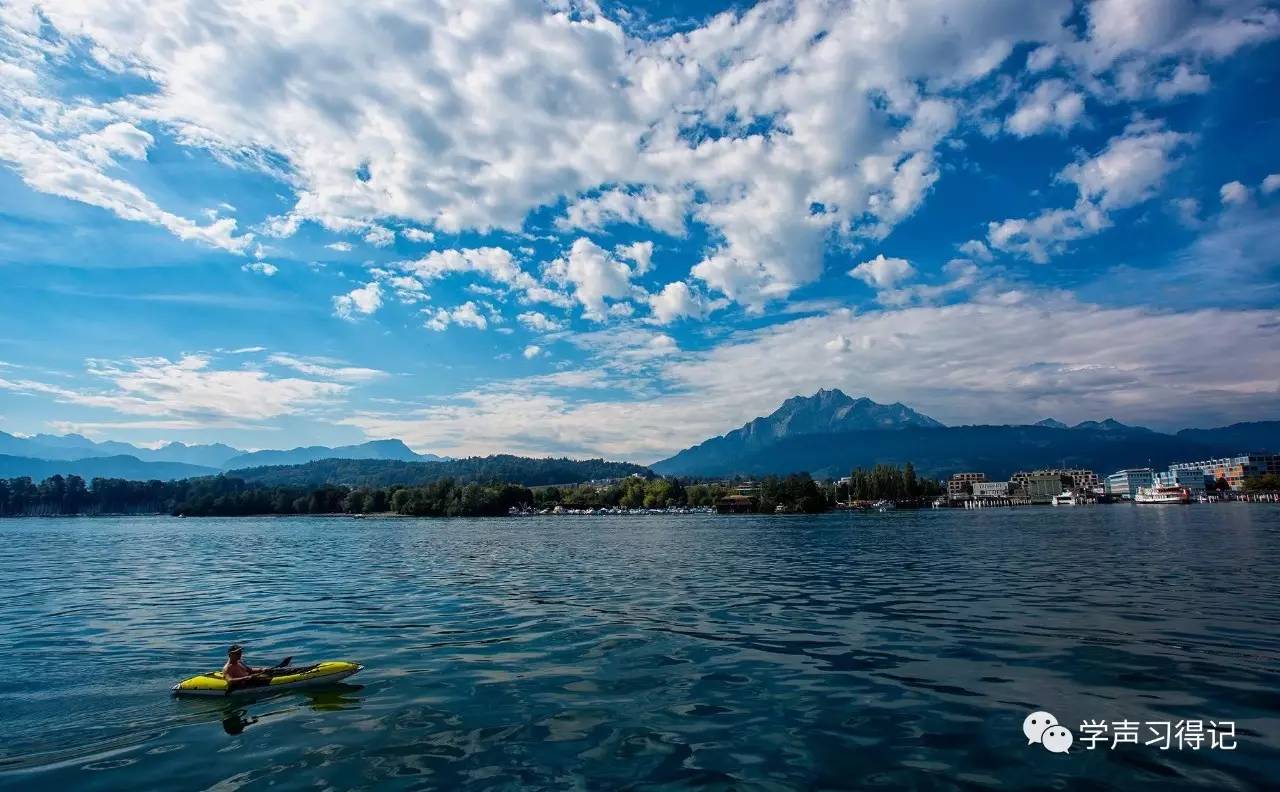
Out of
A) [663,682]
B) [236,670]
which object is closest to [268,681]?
[236,670]

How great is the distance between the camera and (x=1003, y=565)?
64.1 metres

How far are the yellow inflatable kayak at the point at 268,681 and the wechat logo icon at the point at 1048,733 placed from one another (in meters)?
22.4

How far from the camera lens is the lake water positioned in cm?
1758

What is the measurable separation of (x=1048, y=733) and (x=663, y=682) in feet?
38.6

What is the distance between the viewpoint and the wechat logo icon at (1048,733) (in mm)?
18422

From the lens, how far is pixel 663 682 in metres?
25.1

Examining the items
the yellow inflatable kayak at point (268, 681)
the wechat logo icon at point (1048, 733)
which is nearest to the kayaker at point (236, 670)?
the yellow inflatable kayak at point (268, 681)

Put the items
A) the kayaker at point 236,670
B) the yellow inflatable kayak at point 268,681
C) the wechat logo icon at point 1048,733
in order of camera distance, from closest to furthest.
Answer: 1. the wechat logo icon at point 1048,733
2. the yellow inflatable kayak at point 268,681
3. the kayaker at point 236,670

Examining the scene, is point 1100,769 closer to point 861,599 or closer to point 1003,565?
point 861,599
